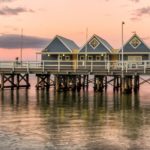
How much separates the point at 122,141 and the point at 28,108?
14436 mm

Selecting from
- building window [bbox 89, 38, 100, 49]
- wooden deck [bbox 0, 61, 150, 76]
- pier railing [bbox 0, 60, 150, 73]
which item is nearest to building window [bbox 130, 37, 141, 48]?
pier railing [bbox 0, 60, 150, 73]

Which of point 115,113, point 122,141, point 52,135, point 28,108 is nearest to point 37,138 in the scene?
point 52,135

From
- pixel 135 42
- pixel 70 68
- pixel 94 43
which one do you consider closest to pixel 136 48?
pixel 135 42

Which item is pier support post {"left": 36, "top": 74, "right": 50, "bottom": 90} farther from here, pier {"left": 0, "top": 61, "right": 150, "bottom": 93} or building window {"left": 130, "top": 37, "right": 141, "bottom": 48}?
building window {"left": 130, "top": 37, "right": 141, "bottom": 48}

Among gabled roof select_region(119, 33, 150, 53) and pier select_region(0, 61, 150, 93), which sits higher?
gabled roof select_region(119, 33, 150, 53)

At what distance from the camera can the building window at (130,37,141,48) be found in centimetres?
5641

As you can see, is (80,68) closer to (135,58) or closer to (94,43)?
(94,43)

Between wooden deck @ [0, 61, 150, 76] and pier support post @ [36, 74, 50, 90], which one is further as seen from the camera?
pier support post @ [36, 74, 50, 90]

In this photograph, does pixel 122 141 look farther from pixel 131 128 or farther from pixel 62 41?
pixel 62 41

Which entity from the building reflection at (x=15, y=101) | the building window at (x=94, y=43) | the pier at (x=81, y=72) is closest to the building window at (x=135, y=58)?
the pier at (x=81, y=72)

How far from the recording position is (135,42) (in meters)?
56.6

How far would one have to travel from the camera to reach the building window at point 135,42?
5641cm

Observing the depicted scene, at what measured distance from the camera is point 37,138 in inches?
734

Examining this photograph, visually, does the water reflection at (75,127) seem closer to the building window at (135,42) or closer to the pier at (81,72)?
the pier at (81,72)
